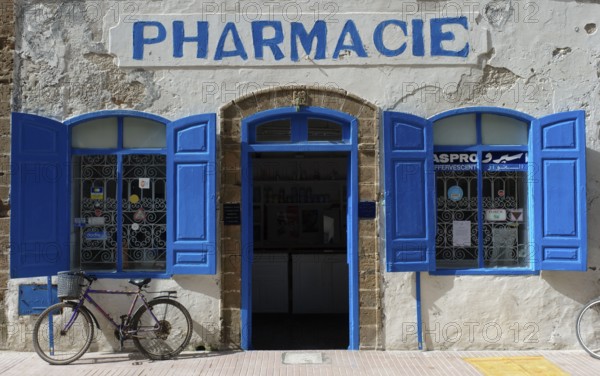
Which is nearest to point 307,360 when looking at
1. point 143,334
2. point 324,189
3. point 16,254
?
point 143,334

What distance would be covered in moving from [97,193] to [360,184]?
10.7ft

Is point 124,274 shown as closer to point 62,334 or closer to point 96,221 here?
point 96,221

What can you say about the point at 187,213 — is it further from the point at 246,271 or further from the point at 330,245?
the point at 330,245

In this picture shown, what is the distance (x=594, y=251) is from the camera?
7.44 m

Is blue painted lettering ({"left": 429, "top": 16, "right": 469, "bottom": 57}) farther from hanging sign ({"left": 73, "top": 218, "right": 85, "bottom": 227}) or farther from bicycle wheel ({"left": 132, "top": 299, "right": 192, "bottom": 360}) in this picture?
hanging sign ({"left": 73, "top": 218, "right": 85, "bottom": 227})

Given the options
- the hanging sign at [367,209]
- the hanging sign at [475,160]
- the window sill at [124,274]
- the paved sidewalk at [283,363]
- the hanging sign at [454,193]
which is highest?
the hanging sign at [475,160]

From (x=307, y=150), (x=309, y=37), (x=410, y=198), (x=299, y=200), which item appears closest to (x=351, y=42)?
(x=309, y=37)

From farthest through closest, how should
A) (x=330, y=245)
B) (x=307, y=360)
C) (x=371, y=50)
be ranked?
(x=330, y=245)
(x=371, y=50)
(x=307, y=360)

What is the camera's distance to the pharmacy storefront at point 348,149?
288 inches

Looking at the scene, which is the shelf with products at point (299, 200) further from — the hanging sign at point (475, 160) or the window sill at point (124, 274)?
the window sill at point (124, 274)

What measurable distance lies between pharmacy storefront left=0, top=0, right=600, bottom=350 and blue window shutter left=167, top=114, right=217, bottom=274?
0.06ft

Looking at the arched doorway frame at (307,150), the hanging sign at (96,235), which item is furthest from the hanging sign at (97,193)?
the arched doorway frame at (307,150)

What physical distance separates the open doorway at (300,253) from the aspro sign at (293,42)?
1.57m

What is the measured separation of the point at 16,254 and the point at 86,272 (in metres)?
0.84
